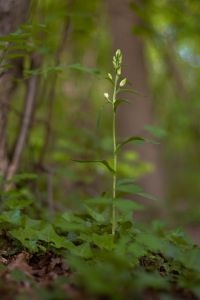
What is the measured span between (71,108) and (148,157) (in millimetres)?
1303

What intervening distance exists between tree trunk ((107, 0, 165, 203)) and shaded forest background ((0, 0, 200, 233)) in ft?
0.05

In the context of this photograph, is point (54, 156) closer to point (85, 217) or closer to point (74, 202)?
point (74, 202)

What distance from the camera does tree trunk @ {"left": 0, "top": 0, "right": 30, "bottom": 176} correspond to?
9.07 ft

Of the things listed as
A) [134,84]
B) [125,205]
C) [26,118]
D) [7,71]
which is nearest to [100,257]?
[125,205]

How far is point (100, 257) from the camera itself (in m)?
1.81

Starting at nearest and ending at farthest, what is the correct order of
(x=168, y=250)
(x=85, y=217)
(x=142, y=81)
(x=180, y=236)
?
(x=168, y=250)
(x=180, y=236)
(x=85, y=217)
(x=142, y=81)

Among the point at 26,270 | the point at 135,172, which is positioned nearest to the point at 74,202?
the point at 135,172

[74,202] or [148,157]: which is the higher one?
[148,157]

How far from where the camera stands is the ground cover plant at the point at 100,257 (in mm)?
1423

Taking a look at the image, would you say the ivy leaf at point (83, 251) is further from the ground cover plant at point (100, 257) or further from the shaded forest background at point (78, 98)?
the shaded forest background at point (78, 98)

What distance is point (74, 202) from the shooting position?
4344mm

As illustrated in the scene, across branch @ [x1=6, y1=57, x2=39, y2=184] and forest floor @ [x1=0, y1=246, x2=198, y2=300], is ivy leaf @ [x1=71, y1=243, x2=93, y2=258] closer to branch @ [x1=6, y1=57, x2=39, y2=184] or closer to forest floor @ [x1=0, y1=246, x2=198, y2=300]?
forest floor @ [x1=0, y1=246, x2=198, y2=300]

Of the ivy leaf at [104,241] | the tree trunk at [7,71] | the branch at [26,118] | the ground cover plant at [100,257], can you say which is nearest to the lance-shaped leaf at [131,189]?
the ground cover plant at [100,257]

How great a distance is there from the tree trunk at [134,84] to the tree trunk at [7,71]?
3348 mm
